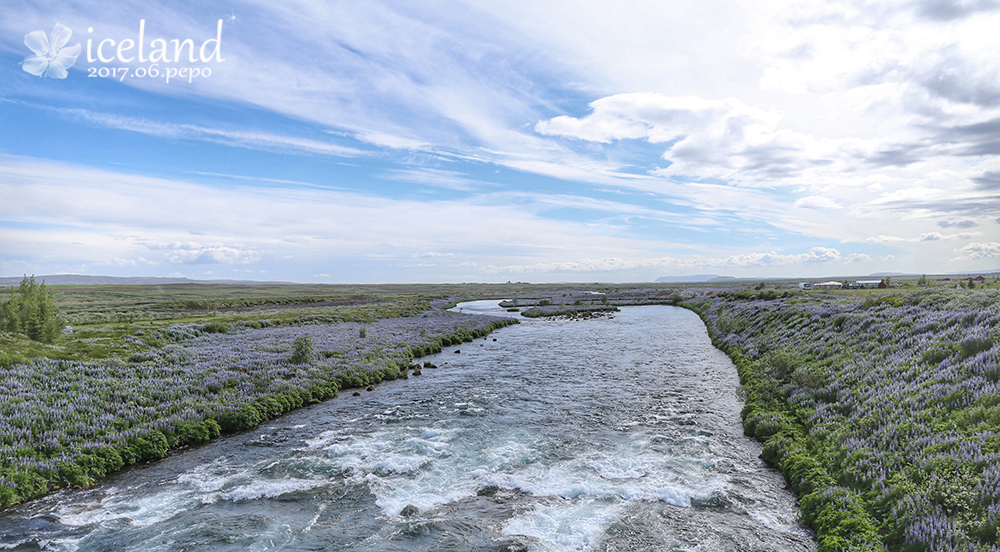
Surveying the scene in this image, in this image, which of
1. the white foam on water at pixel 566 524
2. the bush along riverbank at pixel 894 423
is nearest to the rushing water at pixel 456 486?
the white foam on water at pixel 566 524

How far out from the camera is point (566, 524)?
1315 centimetres

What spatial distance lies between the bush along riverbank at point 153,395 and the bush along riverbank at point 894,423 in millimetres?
24513

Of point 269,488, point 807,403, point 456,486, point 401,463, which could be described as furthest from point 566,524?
point 807,403

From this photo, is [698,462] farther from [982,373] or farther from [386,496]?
[386,496]

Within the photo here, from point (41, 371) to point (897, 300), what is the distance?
2093 inches

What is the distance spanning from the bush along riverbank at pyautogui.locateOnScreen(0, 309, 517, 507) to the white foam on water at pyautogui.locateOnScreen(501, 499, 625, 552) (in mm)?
16160

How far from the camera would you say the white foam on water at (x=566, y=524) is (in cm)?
1219

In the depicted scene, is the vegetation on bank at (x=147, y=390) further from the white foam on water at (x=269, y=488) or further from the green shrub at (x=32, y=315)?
the white foam on water at (x=269, y=488)

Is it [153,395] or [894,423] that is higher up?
[894,423]

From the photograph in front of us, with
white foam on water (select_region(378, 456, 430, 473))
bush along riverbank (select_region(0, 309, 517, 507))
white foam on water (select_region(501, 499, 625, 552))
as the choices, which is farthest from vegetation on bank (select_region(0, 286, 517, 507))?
white foam on water (select_region(501, 499, 625, 552))

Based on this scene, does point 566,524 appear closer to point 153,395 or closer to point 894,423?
point 894,423

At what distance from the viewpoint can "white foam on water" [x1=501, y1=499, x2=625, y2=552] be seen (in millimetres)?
12188

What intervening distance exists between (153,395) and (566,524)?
2252 cm

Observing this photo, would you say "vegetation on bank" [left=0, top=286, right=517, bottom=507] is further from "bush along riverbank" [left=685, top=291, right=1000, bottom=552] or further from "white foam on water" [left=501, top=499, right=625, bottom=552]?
"bush along riverbank" [left=685, top=291, right=1000, bottom=552]
